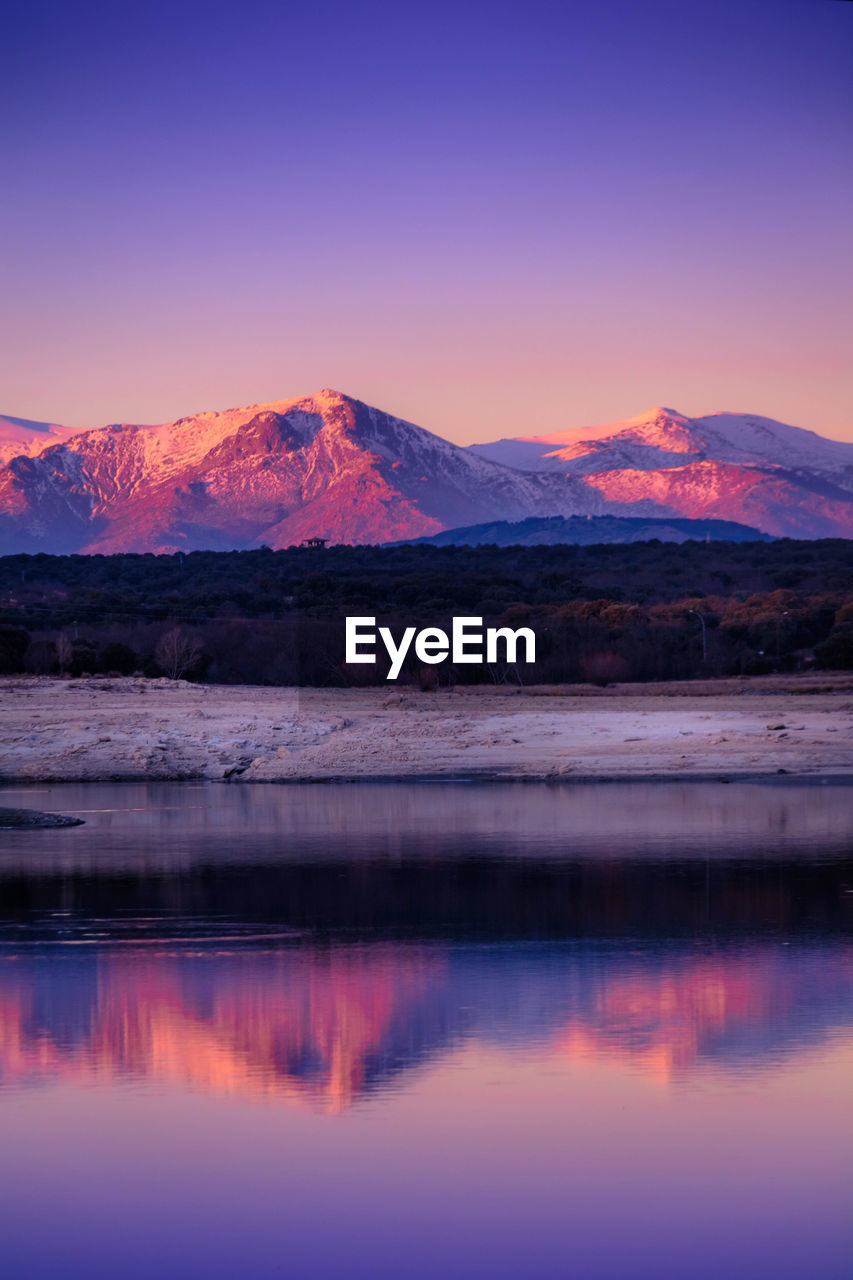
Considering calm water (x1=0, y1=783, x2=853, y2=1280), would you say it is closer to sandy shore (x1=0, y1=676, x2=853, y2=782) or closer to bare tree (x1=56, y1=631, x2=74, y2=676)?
sandy shore (x1=0, y1=676, x2=853, y2=782)

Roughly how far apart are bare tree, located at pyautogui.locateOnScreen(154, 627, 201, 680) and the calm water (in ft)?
67.2

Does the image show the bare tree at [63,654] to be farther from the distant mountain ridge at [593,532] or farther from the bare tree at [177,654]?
the distant mountain ridge at [593,532]

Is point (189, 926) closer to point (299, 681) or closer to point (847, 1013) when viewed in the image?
point (847, 1013)

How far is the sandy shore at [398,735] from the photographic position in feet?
81.8

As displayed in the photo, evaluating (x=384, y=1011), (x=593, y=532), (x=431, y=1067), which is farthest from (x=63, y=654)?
(x=593, y=532)

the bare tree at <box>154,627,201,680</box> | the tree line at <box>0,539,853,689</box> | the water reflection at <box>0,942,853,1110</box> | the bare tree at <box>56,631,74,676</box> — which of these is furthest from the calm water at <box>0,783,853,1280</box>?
the tree line at <box>0,539,853,689</box>

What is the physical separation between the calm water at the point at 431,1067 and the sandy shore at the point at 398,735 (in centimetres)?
1027

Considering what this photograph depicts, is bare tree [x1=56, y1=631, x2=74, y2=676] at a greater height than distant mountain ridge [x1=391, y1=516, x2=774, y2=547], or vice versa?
distant mountain ridge [x1=391, y1=516, x2=774, y2=547]

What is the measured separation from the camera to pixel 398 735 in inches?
1077

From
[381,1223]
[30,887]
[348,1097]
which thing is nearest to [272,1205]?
[381,1223]

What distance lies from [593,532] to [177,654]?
11203cm

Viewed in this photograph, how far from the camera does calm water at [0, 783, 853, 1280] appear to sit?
5.58m

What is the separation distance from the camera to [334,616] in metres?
40.8

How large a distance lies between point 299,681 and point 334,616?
553 centimetres
